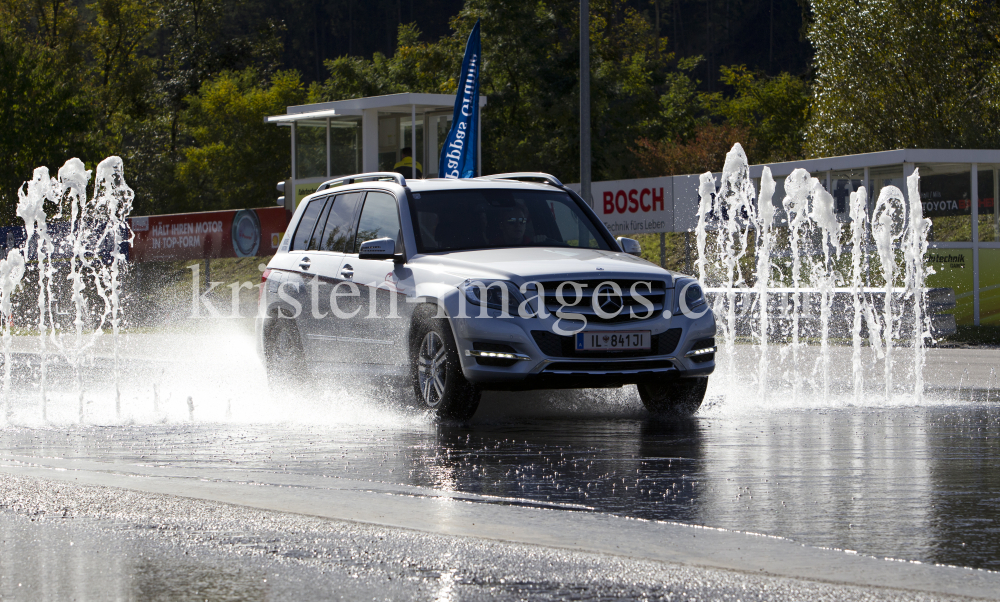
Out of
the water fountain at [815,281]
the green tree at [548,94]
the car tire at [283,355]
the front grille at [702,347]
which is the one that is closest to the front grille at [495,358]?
the front grille at [702,347]

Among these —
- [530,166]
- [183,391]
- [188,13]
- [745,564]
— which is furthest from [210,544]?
[188,13]

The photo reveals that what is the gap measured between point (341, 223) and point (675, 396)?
3270 mm

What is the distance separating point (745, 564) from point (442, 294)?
4.99m

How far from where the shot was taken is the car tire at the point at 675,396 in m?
10.4

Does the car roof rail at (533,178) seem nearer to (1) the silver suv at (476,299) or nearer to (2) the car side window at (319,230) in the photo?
(1) the silver suv at (476,299)

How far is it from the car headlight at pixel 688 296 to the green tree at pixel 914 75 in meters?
35.6

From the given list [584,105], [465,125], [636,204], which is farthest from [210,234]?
[584,105]

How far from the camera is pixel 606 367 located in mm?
9656

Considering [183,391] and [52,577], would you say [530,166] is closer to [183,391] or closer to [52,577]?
[183,391]

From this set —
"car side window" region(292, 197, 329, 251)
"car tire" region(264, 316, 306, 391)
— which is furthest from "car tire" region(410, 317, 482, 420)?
"car side window" region(292, 197, 329, 251)

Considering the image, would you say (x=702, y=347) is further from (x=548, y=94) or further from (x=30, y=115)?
(x=30, y=115)

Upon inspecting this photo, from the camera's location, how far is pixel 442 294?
977 centimetres

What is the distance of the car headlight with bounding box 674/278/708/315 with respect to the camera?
32.9 feet

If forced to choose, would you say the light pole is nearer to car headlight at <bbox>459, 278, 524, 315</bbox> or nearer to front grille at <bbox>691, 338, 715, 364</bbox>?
front grille at <bbox>691, 338, 715, 364</bbox>
